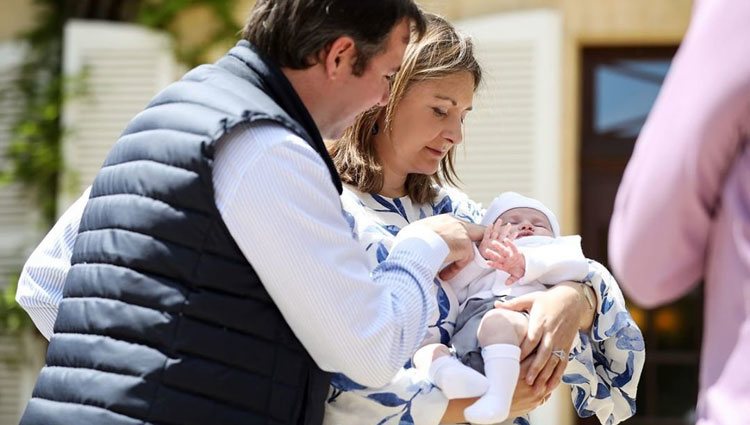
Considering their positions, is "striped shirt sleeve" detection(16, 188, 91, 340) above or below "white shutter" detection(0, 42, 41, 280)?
above

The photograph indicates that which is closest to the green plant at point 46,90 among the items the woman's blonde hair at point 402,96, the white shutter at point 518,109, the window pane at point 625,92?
the white shutter at point 518,109

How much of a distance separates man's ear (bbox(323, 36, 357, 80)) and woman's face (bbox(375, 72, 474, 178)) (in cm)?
41

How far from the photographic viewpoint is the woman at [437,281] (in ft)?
7.28

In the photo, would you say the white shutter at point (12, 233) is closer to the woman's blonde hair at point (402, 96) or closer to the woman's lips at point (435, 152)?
the woman's blonde hair at point (402, 96)

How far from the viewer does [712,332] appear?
64.6 inches

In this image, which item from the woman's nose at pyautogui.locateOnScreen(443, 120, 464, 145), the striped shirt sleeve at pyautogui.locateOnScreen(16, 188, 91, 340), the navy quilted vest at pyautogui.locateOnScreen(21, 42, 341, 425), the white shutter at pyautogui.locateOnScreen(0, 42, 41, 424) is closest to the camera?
the navy quilted vest at pyautogui.locateOnScreen(21, 42, 341, 425)

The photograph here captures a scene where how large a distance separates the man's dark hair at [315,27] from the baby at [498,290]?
465 millimetres

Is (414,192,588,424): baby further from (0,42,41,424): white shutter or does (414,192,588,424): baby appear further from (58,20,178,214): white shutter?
(0,42,41,424): white shutter

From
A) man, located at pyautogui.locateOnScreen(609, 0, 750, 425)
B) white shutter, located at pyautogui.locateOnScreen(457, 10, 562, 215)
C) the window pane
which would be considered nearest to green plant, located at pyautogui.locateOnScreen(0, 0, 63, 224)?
white shutter, located at pyautogui.locateOnScreen(457, 10, 562, 215)

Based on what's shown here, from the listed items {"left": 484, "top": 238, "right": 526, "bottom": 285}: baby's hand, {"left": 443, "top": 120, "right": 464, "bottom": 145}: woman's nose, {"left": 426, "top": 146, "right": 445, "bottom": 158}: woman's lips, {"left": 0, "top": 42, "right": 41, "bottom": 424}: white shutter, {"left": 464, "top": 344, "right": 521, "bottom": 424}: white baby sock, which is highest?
{"left": 443, "top": 120, "right": 464, "bottom": 145}: woman's nose

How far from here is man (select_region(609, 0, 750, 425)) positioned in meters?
1.56

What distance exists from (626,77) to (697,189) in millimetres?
5045

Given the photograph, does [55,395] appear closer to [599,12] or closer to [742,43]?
[742,43]

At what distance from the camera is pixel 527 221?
8.37 feet
